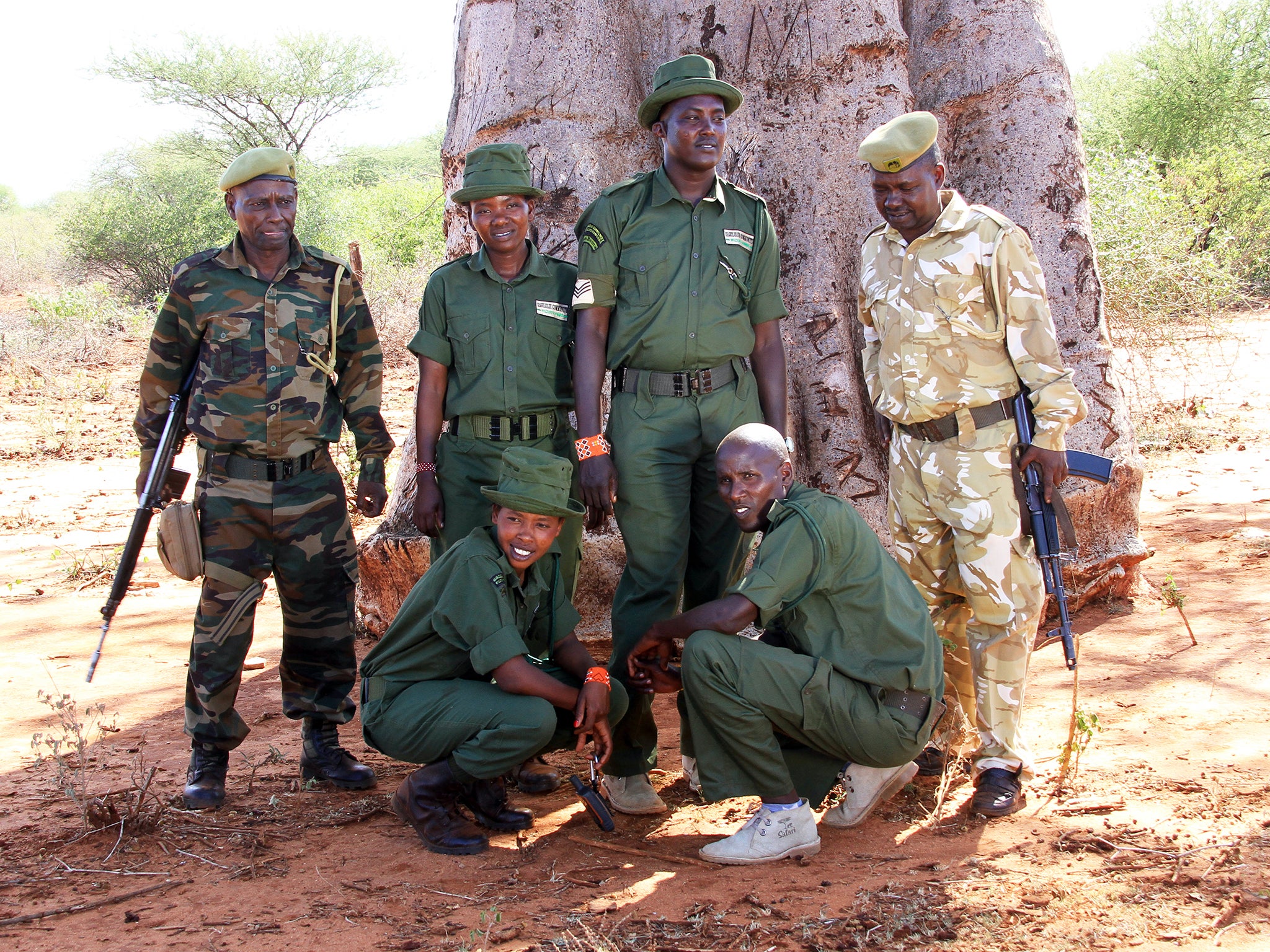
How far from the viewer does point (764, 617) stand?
2900mm

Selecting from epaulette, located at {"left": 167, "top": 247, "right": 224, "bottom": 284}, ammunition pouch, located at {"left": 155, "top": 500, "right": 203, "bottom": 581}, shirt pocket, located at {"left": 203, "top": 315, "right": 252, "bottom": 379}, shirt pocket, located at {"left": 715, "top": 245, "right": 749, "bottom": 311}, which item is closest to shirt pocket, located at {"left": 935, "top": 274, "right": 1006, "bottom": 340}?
shirt pocket, located at {"left": 715, "top": 245, "right": 749, "bottom": 311}

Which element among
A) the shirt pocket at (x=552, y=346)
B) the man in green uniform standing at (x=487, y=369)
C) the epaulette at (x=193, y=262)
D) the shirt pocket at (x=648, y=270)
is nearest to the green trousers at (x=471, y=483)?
the man in green uniform standing at (x=487, y=369)

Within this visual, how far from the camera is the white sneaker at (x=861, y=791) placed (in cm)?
311

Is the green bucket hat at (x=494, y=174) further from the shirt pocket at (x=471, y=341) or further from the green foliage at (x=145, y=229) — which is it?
the green foliage at (x=145, y=229)

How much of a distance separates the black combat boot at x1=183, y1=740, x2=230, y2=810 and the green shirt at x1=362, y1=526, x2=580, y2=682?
62cm

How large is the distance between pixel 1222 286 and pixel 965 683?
6658mm

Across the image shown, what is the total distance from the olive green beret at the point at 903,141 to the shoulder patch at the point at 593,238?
824 millimetres


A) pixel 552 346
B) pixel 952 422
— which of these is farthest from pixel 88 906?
pixel 952 422

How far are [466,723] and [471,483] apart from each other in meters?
0.83

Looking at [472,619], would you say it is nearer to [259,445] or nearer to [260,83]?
[259,445]

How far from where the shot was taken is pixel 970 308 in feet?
10.6

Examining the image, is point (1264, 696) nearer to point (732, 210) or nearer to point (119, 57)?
point (732, 210)

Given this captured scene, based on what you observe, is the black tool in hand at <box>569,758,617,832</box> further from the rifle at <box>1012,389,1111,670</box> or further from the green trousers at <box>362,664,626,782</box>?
the rifle at <box>1012,389,1111,670</box>

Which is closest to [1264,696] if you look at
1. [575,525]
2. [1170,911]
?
[1170,911]
